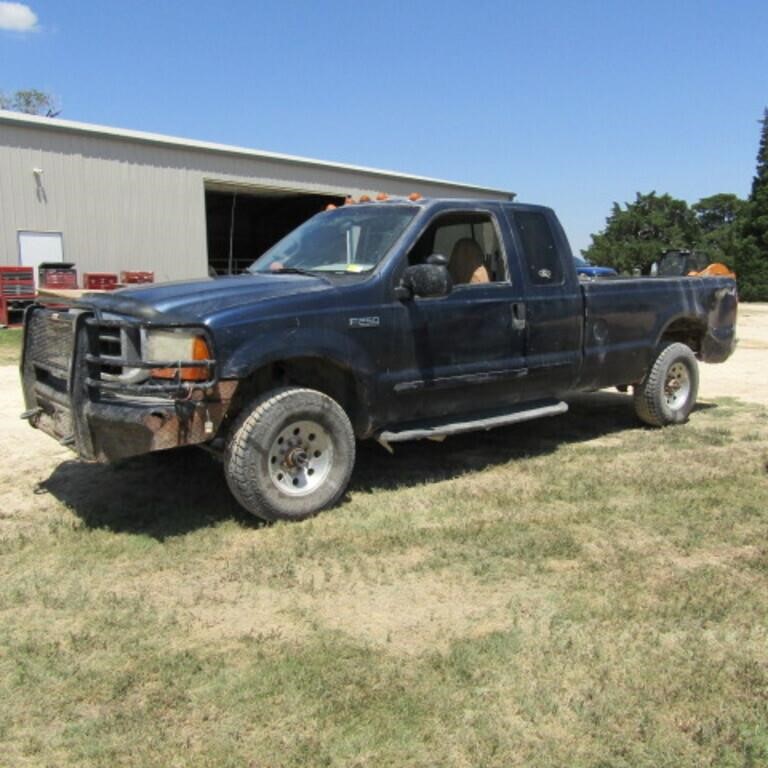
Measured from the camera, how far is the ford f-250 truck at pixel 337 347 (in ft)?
14.3

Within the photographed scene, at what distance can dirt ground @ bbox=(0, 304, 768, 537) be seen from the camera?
5324 mm

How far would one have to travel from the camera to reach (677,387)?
754cm

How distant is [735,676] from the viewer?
2979 mm

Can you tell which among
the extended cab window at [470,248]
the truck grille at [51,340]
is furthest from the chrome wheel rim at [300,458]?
the extended cab window at [470,248]

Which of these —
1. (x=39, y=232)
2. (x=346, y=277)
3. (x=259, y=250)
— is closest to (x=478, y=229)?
(x=346, y=277)

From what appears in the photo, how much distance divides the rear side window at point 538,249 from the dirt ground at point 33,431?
3753mm

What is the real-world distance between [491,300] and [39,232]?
17.0m

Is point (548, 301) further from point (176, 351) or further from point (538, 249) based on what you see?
point (176, 351)

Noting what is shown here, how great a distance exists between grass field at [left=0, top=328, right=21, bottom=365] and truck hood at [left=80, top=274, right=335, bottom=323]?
8.69 meters

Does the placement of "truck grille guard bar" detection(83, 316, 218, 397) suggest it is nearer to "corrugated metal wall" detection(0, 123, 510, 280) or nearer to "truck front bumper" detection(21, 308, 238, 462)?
"truck front bumper" detection(21, 308, 238, 462)

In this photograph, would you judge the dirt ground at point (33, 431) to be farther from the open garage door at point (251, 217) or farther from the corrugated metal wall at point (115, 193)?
the open garage door at point (251, 217)

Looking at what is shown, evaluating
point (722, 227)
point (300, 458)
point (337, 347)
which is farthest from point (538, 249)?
point (722, 227)

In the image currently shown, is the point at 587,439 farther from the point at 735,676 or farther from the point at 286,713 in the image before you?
the point at 286,713

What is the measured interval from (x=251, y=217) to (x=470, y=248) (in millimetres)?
28781
